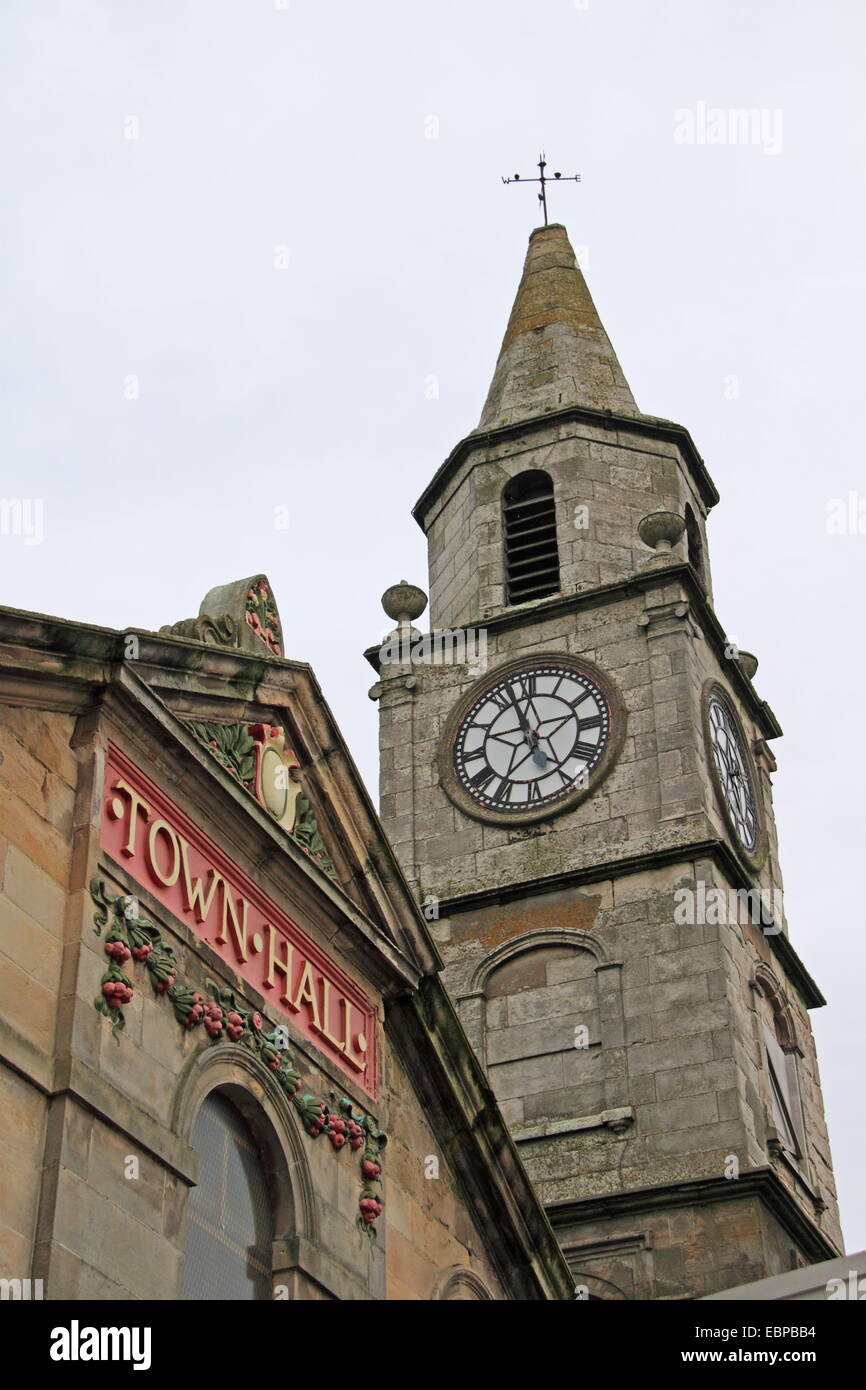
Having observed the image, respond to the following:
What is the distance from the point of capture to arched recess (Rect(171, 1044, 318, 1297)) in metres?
18.1

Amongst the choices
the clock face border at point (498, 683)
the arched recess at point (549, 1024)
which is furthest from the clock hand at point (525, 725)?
the arched recess at point (549, 1024)

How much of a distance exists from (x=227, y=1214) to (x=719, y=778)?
861 inches

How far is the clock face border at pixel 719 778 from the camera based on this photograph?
126 ft

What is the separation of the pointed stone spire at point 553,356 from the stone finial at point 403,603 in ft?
12.5

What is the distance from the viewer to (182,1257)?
16656 mm

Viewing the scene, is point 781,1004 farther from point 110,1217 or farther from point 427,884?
point 110,1217

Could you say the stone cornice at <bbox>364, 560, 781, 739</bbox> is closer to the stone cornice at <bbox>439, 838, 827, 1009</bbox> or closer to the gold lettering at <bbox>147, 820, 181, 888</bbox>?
the stone cornice at <bbox>439, 838, 827, 1009</bbox>

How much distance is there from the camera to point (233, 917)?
734 inches

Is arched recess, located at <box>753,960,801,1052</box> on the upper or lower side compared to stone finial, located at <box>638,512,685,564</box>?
lower

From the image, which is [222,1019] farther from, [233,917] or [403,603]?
[403,603]

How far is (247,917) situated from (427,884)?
752 inches

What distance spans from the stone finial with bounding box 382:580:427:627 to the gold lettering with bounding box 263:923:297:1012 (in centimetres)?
2274
